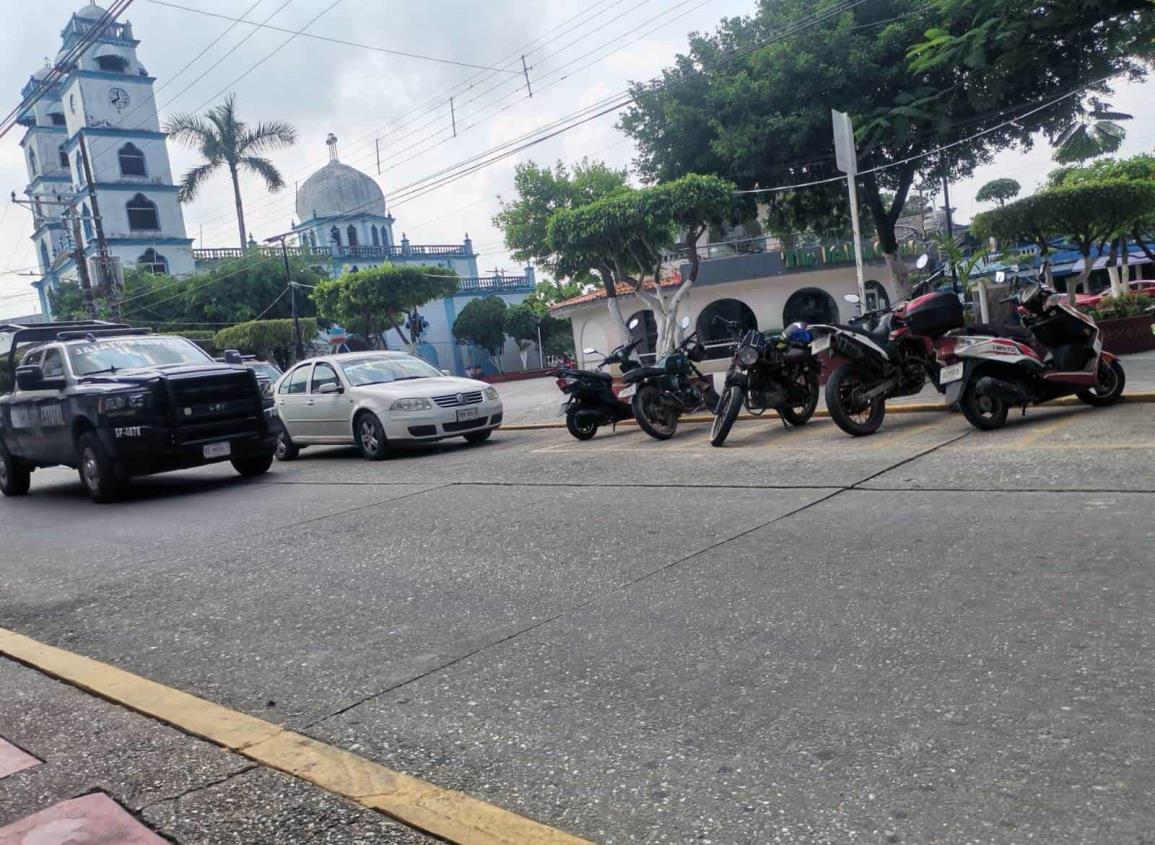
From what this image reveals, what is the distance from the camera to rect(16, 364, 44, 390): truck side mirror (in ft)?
37.0

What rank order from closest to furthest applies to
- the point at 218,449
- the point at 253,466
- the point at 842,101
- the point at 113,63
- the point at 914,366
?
the point at 914,366, the point at 218,449, the point at 253,466, the point at 842,101, the point at 113,63

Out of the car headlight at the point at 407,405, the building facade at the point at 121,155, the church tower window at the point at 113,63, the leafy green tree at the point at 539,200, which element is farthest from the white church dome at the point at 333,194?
the car headlight at the point at 407,405

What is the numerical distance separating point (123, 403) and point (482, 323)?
151 ft

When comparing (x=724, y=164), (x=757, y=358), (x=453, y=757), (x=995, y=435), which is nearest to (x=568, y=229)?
(x=724, y=164)

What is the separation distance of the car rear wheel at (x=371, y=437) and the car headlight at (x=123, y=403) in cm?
312

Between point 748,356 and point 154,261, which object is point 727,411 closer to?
point 748,356

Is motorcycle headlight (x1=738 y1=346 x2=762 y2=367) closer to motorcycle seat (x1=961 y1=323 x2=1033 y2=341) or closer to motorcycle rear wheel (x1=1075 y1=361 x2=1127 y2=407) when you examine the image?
motorcycle seat (x1=961 y1=323 x2=1033 y2=341)

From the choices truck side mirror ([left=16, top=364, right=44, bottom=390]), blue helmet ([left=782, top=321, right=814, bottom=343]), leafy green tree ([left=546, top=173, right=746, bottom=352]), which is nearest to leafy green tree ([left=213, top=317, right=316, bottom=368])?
leafy green tree ([left=546, top=173, right=746, bottom=352])

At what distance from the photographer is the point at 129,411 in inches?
415

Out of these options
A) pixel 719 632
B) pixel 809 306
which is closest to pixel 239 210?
pixel 809 306

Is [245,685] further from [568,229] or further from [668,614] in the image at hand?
[568,229]

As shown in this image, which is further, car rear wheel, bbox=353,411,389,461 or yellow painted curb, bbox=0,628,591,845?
car rear wheel, bbox=353,411,389,461

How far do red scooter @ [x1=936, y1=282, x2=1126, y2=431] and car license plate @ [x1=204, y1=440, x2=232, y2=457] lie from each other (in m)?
7.89

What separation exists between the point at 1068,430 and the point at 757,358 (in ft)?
10.4
